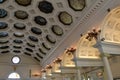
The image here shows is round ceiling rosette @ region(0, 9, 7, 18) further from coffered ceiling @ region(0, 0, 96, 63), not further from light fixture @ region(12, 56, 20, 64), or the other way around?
light fixture @ region(12, 56, 20, 64)

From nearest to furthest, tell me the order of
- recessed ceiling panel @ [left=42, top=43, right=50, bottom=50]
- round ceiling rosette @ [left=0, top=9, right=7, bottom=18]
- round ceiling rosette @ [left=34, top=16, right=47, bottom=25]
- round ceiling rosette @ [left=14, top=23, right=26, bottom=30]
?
round ceiling rosette @ [left=0, top=9, right=7, bottom=18] < round ceiling rosette @ [left=34, top=16, right=47, bottom=25] < round ceiling rosette @ [left=14, top=23, right=26, bottom=30] < recessed ceiling panel @ [left=42, top=43, right=50, bottom=50]

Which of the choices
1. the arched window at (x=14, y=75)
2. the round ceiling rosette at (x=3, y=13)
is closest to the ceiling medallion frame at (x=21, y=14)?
the round ceiling rosette at (x=3, y=13)

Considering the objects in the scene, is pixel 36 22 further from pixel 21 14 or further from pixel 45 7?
pixel 45 7

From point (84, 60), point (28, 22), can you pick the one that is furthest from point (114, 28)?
point (28, 22)

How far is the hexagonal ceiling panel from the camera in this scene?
11.5 meters

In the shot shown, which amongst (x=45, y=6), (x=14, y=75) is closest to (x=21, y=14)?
(x=45, y=6)

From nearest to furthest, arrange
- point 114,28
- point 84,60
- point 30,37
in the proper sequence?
1. point 114,28
2. point 84,60
3. point 30,37

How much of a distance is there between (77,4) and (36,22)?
5492 millimetres

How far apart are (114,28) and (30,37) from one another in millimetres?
11513

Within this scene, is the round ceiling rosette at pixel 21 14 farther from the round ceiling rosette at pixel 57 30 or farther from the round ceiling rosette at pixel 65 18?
the round ceiling rosette at pixel 65 18

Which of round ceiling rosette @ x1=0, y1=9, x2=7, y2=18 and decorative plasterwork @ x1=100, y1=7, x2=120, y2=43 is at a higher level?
round ceiling rosette @ x1=0, y1=9, x2=7, y2=18

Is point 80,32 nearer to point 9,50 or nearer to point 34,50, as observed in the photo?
point 34,50

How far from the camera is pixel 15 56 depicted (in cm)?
2283

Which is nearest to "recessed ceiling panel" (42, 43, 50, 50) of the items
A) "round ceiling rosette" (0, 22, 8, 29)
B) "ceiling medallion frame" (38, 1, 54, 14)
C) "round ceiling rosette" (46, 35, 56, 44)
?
"round ceiling rosette" (46, 35, 56, 44)
